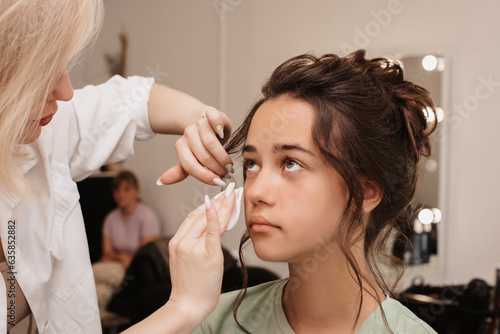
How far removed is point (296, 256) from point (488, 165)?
5.42 ft

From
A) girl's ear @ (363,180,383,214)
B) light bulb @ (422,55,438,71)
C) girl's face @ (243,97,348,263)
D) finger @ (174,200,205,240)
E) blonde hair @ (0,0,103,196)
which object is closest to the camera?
blonde hair @ (0,0,103,196)

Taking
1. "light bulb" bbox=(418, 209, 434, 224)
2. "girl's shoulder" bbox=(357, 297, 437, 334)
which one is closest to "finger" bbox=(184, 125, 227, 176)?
"girl's shoulder" bbox=(357, 297, 437, 334)

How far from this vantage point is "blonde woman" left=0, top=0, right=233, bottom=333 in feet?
2.73

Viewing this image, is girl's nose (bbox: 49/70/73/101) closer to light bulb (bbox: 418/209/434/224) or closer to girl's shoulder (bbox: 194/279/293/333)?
girl's shoulder (bbox: 194/279/293/333)

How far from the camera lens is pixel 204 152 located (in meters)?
1.09

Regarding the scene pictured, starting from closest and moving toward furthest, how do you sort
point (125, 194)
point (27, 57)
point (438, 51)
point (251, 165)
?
point (27, 57) → point (251, 165) → point (438, 51) → point (125, 194)

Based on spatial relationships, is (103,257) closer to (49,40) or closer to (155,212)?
(155,212)

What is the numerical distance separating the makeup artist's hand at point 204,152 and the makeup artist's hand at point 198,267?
0.20 meters

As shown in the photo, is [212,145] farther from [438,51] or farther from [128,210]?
[128,210]

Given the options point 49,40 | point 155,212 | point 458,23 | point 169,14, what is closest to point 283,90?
point 49,40

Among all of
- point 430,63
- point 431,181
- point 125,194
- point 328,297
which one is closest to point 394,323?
point 328,297

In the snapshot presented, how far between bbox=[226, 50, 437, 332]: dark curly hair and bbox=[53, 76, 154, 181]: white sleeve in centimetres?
30

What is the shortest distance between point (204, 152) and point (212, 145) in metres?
0.03

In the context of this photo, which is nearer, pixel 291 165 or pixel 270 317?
pixel 291 165
